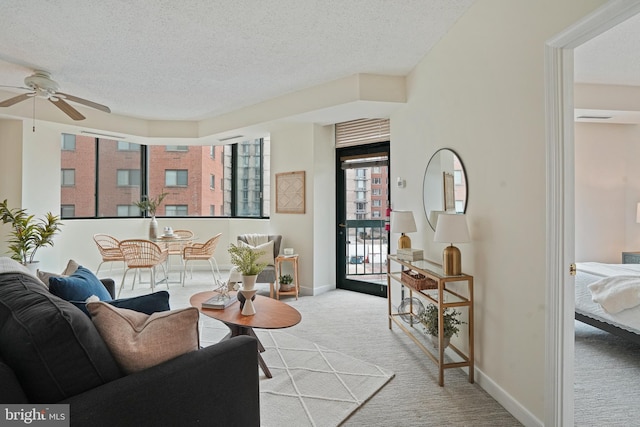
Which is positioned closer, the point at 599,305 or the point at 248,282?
the point at 248,282

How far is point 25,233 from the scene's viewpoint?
4691mm

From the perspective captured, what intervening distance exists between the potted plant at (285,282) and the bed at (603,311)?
336cm

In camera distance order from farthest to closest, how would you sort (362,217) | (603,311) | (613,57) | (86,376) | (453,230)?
(362,217), (613,57), (603,311), (453,230), (86,376)

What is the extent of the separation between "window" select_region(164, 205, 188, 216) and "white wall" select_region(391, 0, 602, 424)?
18.4 feet

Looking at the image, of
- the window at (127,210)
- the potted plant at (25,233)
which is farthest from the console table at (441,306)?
the window at (127,210)

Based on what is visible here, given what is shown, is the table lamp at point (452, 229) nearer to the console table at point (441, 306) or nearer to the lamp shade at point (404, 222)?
the console table at point (441, 306)

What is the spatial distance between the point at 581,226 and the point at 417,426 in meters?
4.41

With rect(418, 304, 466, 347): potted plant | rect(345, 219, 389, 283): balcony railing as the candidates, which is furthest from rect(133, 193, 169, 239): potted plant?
rect(418, 304, 466, 347): potted plant

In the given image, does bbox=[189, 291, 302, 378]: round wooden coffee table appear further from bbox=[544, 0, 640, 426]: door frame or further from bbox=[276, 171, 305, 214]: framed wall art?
bbox=[276, 171, 305, 214]: framed wall art

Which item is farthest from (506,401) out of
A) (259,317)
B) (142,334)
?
(142,334)

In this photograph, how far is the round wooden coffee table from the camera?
236 centimetres

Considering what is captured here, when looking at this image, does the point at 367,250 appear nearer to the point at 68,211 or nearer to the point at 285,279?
the point at 285,279

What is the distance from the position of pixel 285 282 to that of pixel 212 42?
3.18 metres

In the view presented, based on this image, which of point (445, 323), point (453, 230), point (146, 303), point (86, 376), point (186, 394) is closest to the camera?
point (86, 376)
